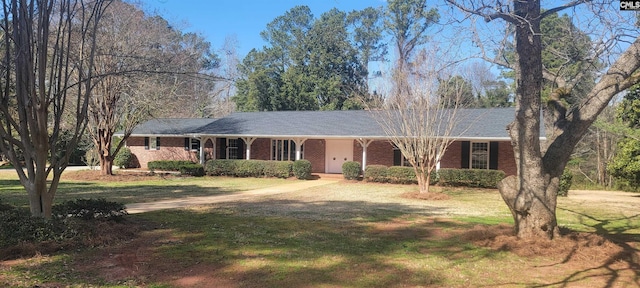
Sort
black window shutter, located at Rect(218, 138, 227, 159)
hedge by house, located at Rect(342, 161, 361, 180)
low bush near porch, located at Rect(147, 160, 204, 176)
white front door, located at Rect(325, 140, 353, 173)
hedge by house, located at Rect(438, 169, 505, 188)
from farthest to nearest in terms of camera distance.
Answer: black window shutter, located at Rect(218, 138, 227, 159), white front door, located at Rect(325, 140, 353, 173), low bush near porch, located at Rect(147, 160, 204, 176), hedge by house, located at Rect(342, 161, 361, 180), hedge by house, located at Rect(438, 169, 505, 188)

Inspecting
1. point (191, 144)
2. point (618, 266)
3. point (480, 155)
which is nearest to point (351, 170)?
point (480, 155)

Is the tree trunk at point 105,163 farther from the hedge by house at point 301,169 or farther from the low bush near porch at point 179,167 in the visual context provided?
the hedge by house at point 301,169

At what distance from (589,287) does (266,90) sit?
121 ft

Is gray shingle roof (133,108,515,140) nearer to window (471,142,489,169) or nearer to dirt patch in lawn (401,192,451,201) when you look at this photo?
window (471,142,489,169)

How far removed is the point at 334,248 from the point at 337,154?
685 inches

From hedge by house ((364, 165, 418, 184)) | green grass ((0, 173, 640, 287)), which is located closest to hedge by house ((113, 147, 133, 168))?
green grass ((0, 173, 640, 287))

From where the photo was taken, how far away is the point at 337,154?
24.3 meters

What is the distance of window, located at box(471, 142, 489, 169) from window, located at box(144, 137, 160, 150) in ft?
62.3

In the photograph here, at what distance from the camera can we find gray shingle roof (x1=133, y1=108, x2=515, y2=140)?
2027cm

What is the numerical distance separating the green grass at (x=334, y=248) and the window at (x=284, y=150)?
38.7ft

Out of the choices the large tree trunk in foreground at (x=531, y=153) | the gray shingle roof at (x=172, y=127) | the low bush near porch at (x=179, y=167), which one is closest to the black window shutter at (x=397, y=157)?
the low bush near porch at (x=179, y=167)

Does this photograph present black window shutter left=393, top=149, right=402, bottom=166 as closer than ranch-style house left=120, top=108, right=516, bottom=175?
No

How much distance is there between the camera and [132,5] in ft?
62.8

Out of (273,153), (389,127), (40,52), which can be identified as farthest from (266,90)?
(40,52)
